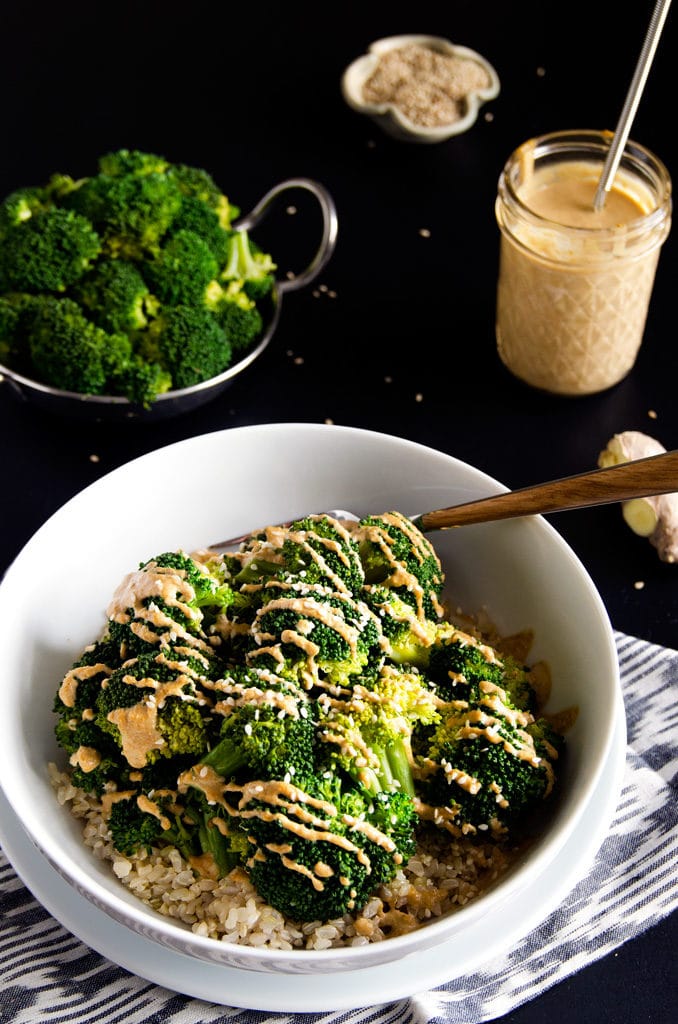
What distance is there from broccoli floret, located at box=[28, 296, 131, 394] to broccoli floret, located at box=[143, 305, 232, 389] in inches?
3.0

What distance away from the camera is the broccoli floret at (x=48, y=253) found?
2.76 m

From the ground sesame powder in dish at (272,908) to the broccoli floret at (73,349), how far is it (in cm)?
107

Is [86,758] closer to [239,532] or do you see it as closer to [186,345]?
[239,532]

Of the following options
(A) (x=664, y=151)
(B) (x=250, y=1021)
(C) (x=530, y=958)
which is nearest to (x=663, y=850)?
(C) (x=530, y=958)

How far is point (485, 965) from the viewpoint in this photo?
188 cm

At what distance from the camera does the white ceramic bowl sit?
172 centimetres

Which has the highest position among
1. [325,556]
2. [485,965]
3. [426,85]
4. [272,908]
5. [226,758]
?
[426,85]

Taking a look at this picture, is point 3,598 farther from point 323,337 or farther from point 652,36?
point 652,36

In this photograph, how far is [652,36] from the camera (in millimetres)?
2314

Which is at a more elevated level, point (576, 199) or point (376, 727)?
point (576, 199)

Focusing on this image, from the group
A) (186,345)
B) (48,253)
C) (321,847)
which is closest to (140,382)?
(186,345)

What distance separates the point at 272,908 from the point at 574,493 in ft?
2.80

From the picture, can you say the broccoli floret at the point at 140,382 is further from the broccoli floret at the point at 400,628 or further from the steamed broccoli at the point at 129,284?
→ the broccoli floret at the point at 400,628

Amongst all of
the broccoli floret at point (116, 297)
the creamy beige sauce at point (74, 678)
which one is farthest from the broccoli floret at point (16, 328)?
the creamy beige sauce at point (74, 678)
